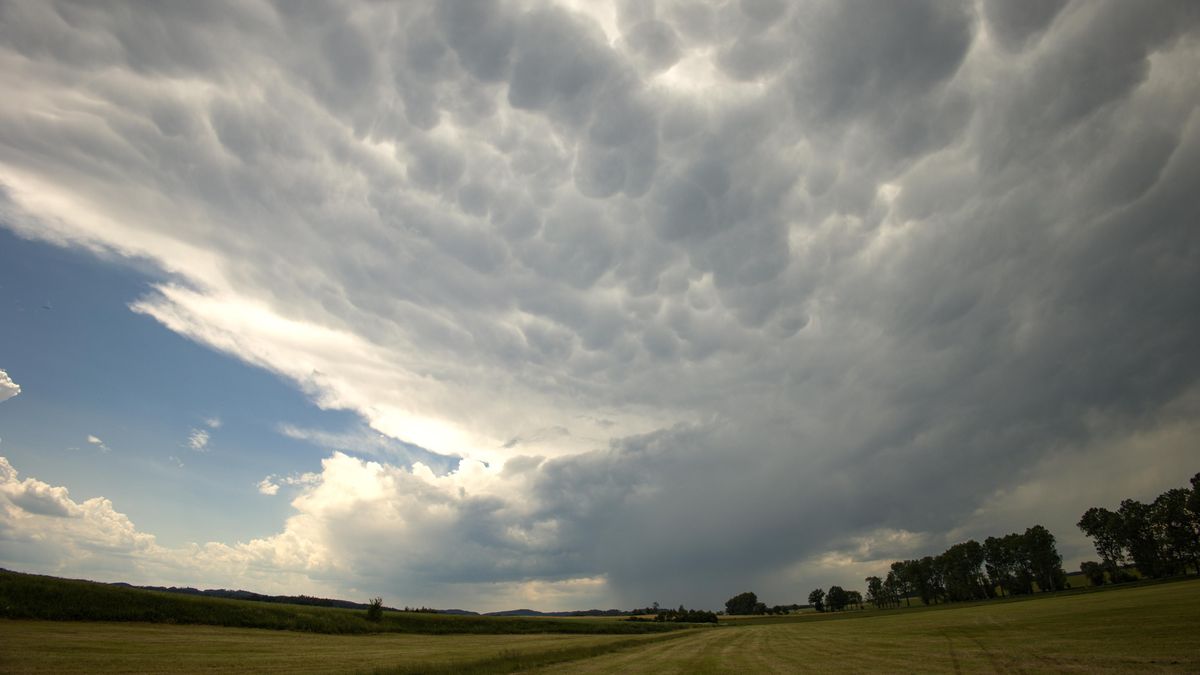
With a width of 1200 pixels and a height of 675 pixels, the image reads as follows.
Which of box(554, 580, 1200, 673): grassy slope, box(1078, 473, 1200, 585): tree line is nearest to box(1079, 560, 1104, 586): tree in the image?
box(1078, 473, 1200, 585): tree line

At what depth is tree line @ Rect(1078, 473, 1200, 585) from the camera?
5025 inches

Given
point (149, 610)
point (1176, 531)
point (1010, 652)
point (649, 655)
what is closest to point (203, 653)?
point (149, 610)

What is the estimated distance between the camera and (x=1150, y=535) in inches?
5428

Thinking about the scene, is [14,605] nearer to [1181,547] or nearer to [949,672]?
[949,672]

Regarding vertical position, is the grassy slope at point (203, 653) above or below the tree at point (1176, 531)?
below

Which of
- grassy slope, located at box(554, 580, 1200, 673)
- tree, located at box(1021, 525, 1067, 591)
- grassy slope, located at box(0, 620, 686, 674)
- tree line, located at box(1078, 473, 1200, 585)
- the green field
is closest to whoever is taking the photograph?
grassy slope, located at box(554, 580, 1200, 673)

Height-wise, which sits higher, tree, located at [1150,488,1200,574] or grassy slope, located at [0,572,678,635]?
tree, located at [1150,488,1200,574]

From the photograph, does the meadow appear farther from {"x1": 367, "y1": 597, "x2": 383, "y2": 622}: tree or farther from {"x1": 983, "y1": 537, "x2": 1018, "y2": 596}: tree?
{"x1": 983, "y1": 537, "x2": 1018, "y2": 596}: tree

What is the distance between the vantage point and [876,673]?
2717cm

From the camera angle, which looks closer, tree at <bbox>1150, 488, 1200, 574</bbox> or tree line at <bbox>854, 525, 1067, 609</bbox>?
tree at <bbox>1150, 488, 1200, 574</bbox>

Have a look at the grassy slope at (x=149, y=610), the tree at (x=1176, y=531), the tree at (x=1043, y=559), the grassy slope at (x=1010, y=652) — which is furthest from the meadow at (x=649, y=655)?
the tree at (x=1043, y=559)

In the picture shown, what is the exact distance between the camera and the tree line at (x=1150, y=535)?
12762 cm

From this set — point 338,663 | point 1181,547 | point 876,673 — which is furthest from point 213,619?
point 1181,547

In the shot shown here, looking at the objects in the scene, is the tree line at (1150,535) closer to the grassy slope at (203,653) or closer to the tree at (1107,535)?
the tree at (1107,535)
